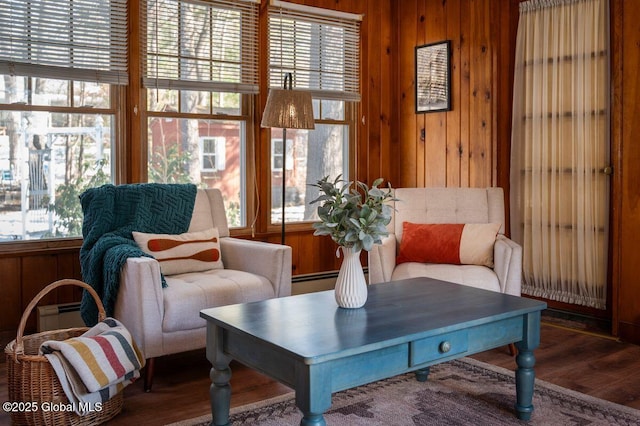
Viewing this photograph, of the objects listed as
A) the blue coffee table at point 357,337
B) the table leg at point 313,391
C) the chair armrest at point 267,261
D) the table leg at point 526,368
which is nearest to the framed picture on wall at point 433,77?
the chair armrest at point 267,261

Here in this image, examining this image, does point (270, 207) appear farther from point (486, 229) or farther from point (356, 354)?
point (356, 354)

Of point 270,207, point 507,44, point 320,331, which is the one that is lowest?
point 320,331

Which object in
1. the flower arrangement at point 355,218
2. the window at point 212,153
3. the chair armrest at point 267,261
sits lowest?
the chair armrest at point 267,261

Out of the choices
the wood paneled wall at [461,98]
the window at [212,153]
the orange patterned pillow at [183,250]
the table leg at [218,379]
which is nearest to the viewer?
the table leg at [218,379]

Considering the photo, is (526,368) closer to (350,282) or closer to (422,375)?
(422,375)

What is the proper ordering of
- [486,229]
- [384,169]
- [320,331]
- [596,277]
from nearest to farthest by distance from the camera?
[320,331] < [486,229] < [596,277] < [384,169]

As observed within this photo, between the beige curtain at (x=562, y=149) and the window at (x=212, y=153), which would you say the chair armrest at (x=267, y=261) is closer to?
the window at (x=212, y=153)

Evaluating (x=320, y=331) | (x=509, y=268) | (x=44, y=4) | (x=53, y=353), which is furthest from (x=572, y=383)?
(x=44, y=4)

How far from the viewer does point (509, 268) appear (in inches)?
133

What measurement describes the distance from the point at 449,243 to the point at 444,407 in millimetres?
1219

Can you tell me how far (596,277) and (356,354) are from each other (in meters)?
2.56

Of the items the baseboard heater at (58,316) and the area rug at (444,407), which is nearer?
the area rug at (444,407)

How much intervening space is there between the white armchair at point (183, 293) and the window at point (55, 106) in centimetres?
91

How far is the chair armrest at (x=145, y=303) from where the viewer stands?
2762 mm
